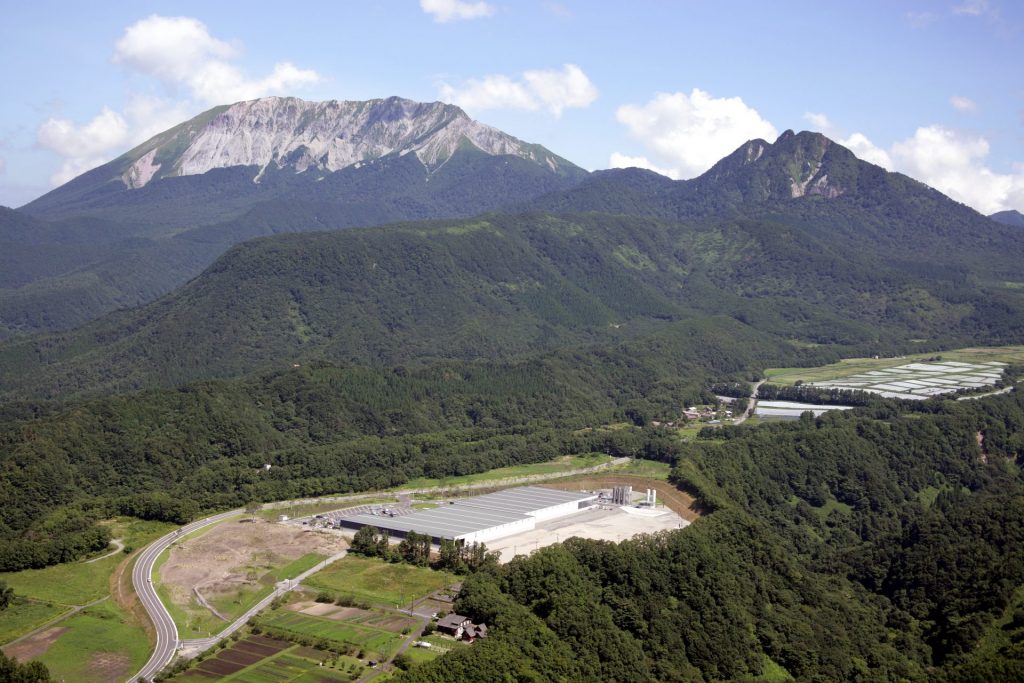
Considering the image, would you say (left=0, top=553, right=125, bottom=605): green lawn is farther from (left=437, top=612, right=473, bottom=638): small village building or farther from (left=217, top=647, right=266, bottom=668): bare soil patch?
(left=437, top=612, right=473, bottom=638): small village building

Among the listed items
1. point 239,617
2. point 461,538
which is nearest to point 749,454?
point 461,538

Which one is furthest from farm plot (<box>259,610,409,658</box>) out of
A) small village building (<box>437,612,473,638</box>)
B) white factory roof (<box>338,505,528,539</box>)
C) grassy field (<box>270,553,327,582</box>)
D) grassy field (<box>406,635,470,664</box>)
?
white factory roof (<box>338,505,528,539</box>)

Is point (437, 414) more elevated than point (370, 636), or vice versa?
point (437, 414)

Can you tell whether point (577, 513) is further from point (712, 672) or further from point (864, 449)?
point (864, 449)

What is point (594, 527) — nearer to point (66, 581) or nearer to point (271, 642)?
point (271, 642)

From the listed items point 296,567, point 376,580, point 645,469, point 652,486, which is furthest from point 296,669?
point 645,469

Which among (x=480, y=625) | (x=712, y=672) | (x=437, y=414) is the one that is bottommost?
(x=712, y=672)
